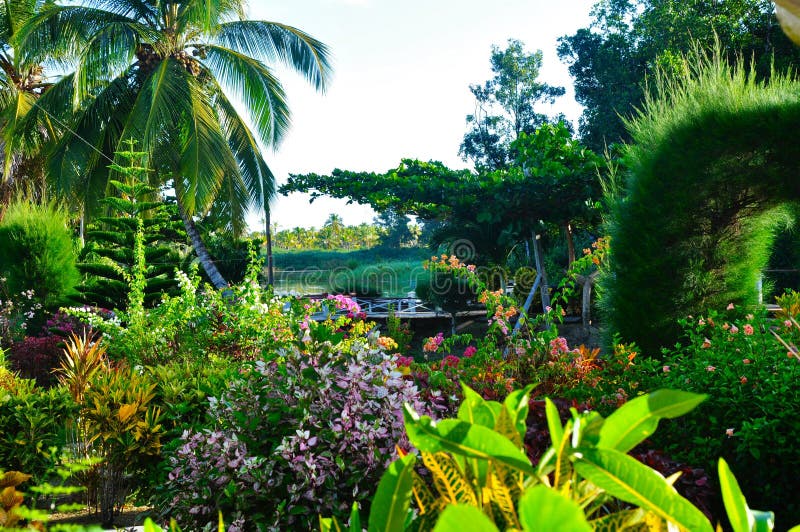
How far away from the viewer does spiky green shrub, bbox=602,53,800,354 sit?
5.34 meters

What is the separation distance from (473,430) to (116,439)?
3379 mm

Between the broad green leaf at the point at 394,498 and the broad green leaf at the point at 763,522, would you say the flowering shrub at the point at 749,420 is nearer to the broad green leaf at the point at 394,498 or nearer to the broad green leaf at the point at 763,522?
the broad green leaf at the point at 763,522

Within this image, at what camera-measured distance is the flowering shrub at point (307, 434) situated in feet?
7.80

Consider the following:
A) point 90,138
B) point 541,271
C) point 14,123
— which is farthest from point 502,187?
point 14,123

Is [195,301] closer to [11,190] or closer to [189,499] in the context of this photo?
[189,499]

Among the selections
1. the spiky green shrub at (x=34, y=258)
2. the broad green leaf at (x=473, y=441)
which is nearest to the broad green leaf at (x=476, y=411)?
the broad green leaf at (x=473, y=441)

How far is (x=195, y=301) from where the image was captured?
635 centimetres

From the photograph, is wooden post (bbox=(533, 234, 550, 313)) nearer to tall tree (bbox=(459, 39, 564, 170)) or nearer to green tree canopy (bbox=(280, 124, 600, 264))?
green tree canopy (bbox=(280, 124, 600, 264))

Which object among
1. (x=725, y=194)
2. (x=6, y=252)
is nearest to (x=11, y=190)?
(x=6, y=252)

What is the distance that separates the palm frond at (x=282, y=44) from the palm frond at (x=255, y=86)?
469 mm

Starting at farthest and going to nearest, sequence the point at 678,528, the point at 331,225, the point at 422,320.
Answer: the point at 331,225 → the point at 422,320 → the point at 678,528

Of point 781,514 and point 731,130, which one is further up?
point 731,130

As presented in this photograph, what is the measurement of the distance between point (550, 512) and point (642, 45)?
20.6m

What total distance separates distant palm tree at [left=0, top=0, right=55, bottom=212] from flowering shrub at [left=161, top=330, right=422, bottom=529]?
1453 cm
